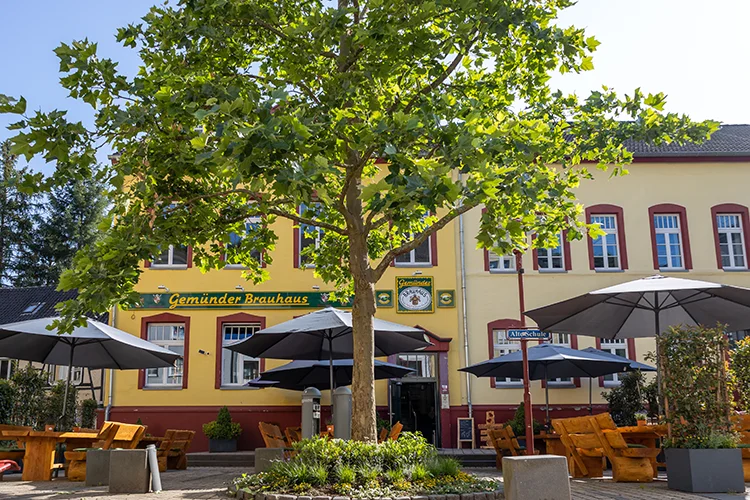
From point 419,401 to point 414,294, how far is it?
279 cm

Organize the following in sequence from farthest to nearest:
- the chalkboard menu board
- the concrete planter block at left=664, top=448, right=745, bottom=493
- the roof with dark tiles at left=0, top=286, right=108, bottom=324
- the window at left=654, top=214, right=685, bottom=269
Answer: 1. the roof with dark tiles at left=0, top=286, right=108, bottom=324
2. the window at left=654, top=214, right=685, bottom=269
3. the chalkboard menu board
4. the concrete planter block at left=664, top=448, right=745, bottom=493

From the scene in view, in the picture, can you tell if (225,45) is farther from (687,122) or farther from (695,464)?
(695,464)

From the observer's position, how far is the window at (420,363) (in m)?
20.6

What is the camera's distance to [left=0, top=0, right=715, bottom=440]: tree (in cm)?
725

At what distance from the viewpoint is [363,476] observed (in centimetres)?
805

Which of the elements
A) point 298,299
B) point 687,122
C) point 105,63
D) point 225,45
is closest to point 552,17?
point 687,122

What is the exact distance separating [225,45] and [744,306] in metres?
8.37

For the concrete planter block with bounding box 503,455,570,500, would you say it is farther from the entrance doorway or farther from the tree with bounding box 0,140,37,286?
the tree with bounding box 0,140,37,286

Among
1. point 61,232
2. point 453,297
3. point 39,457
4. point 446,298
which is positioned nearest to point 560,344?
point 453,297

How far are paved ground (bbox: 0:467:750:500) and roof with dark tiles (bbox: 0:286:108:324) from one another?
52.6ft

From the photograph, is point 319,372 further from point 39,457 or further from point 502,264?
point 502,264

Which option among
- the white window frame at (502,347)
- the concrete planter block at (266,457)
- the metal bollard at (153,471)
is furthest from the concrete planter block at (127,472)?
the white window frame at (502,347)

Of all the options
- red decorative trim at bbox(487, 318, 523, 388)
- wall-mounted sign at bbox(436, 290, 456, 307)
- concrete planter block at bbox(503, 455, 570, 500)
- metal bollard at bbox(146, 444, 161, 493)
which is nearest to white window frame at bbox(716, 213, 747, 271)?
red decorative trim at bbox(487, 318, 523, 388)

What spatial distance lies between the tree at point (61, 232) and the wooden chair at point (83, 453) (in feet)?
89.0
